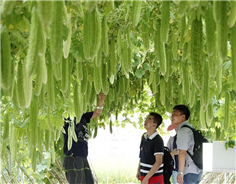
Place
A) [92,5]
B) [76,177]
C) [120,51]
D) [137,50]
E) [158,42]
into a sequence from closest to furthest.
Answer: [92,5] < [158,42] < [120,51] < [137,50] < [76,177]

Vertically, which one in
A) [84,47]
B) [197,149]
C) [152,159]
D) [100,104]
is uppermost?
[84,47]

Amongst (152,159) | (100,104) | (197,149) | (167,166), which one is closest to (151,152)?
(152,159)

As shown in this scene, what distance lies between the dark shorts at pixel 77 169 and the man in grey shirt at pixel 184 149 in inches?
54.8

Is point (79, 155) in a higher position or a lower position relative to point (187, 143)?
lower

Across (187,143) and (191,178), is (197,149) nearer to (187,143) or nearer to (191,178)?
(187,143)

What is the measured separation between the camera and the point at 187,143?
598 cm

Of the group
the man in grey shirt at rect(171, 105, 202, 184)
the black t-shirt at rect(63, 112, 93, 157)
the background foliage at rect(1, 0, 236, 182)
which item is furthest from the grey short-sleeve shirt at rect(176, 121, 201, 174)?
the black t-shirt at rect(63, 112, 93, 157)

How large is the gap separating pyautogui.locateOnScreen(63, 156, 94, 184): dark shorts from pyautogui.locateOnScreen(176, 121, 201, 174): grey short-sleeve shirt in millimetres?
1436

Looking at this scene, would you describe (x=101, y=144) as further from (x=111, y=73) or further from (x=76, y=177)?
(x=111, y=73)

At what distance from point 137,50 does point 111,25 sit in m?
2.12

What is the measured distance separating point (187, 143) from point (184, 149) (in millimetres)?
110

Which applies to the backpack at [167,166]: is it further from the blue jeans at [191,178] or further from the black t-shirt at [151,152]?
the blue jeans at [191,178]

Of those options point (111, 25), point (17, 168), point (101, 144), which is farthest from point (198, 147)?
point (101, 144)

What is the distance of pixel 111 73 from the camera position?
13.1 feet
